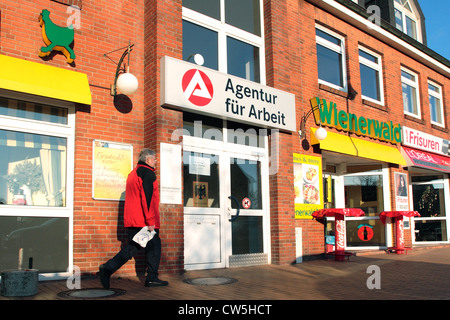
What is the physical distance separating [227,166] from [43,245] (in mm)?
3555

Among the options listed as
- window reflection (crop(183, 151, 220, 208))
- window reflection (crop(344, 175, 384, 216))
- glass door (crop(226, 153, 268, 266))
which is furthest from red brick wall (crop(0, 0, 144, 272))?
window reflection (crop(344, 175, 384, 216))

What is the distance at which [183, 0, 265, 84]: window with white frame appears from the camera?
828cm

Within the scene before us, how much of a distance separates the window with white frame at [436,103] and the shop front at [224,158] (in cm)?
893

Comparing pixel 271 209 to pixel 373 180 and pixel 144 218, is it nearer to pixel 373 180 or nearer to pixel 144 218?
pixel 144 218

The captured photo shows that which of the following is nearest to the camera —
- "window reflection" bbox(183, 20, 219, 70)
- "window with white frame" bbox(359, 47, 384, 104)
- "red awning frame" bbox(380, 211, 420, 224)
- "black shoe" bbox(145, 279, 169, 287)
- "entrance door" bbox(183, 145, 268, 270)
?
"black shoe" bbox(145, 279, 169, 287)

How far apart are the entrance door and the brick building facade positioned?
0.03 m

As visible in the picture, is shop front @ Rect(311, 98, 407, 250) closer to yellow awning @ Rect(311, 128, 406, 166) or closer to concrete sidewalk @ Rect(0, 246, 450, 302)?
yellow awning @ Rect(311, 128, 406, 166)

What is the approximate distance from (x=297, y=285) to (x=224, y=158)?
122 inches

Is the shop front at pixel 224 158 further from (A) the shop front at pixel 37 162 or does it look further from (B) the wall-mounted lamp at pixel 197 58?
(A) the shop front at pixel 37 162

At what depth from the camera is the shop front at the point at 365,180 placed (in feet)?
38.4

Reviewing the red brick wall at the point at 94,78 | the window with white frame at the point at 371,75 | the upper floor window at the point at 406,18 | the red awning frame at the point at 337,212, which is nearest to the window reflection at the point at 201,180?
the red brick wall at the point at 94,78

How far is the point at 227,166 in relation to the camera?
8367mm

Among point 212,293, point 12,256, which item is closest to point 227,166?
point 212,293

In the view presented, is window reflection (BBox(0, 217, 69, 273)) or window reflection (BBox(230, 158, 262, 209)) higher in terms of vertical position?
window reflection (BBox(230, 158, 262, 209))
